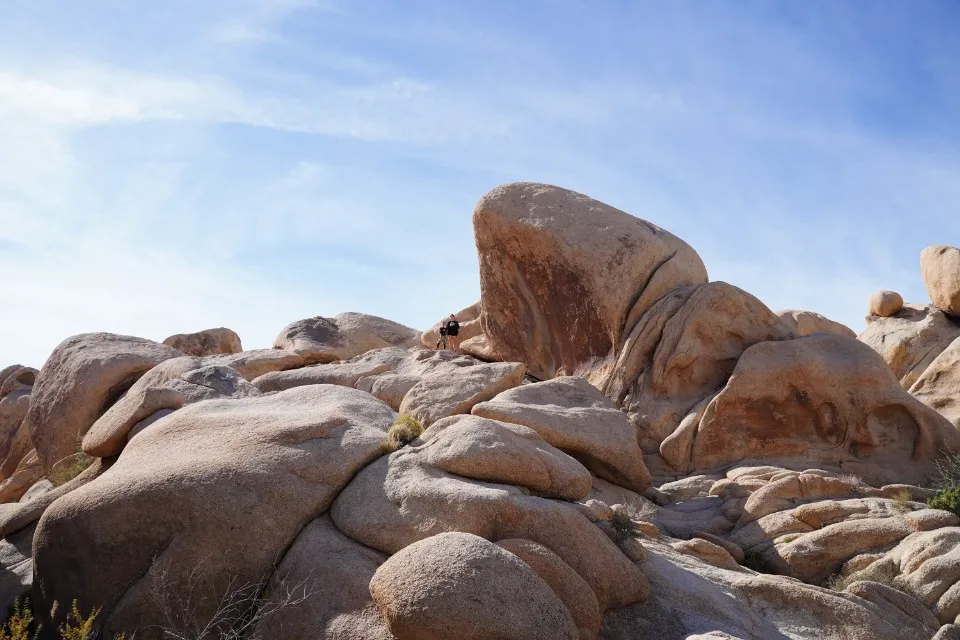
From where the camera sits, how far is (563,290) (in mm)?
21500

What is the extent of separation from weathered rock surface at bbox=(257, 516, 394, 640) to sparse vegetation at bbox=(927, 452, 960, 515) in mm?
9021

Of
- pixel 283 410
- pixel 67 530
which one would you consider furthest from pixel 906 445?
pixel 67 530

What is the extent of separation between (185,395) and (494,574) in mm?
7481

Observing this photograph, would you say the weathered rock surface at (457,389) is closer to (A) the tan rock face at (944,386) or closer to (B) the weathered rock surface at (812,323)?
(A) the tan rock face at (944,386)

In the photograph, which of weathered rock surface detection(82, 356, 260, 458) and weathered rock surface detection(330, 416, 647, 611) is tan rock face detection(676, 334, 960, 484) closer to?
weathered rock surface detection(330, 416, 647, 611)

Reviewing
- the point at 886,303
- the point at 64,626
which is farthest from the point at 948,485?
the point at 886,303

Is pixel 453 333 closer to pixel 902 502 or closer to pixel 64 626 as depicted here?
pixel 902 502

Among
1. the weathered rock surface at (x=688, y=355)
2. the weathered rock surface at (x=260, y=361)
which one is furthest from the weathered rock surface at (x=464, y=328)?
the weathered rock surface at (x=688, y=355)

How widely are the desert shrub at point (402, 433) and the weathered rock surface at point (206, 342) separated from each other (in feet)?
65.9

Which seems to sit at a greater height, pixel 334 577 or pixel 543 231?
pixel 543 231

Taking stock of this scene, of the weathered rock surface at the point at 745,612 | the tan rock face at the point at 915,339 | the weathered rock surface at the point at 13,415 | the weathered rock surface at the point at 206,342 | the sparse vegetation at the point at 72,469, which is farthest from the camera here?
the weathered rock surface at the point at 206,342

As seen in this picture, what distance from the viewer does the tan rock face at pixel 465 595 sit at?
284 inches

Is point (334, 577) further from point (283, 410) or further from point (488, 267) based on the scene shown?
point (488, 267)

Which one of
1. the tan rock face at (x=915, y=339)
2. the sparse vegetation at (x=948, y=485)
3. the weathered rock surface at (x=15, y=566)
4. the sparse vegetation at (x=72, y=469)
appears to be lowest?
the weathered rock surface at (x=15, y=566)
